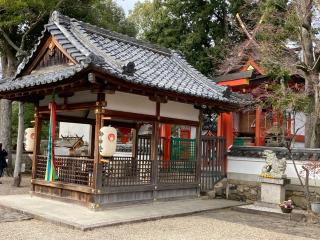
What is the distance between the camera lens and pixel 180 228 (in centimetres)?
851

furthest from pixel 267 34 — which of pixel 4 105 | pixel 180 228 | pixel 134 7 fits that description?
pixel 134 7

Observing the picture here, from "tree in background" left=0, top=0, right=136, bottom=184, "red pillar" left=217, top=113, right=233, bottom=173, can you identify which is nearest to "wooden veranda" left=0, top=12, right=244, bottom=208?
"red pillar" left=217, top=113, right=233, bottom=173

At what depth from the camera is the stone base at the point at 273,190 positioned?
37.1 ft

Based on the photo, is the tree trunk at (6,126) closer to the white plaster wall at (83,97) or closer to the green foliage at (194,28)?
the white plaster wall at (83,97)

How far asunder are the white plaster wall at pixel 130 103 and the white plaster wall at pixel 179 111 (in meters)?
0.49

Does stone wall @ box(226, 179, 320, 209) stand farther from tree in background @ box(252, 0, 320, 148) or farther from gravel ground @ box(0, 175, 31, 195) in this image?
gravel ground @ box(0, 175, 31, 195)

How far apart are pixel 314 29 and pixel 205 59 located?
9356 mm

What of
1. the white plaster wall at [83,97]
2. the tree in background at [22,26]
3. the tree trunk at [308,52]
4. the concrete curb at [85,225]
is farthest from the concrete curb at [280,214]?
the tree in background at [22,26]

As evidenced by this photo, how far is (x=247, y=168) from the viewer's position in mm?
13305

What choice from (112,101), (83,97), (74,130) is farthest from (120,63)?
(74,130)

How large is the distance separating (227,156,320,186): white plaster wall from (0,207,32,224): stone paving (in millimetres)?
7375

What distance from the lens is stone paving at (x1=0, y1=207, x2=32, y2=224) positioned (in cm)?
859

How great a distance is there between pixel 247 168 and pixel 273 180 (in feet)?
6.27

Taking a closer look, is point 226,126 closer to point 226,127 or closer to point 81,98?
point 226,127
